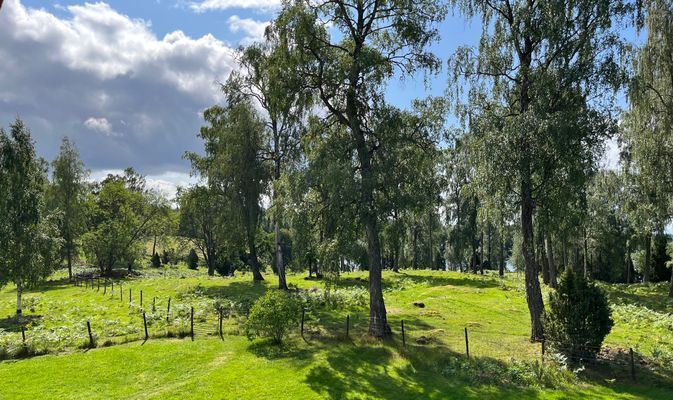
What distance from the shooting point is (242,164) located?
39.5 m

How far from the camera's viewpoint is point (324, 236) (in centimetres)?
2239

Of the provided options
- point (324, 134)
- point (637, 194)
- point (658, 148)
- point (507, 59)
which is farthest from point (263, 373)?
point (637, 194)

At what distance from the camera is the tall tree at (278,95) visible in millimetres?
22672

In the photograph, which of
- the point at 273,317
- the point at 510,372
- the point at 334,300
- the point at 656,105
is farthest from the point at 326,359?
the point at 656,105

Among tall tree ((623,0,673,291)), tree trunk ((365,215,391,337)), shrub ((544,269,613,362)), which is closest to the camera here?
shrub ((544,269,613,362))

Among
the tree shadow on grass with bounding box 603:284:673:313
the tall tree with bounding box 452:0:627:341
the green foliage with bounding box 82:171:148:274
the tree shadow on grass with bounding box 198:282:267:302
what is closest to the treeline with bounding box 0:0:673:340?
the tall tree with bounding box 452:0:627:341

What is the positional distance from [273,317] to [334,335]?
11.4 ft

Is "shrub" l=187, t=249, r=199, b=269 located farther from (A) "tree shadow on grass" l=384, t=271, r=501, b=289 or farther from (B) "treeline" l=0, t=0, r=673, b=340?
(B) "treeline" l=0, t=0, r=673, b=340

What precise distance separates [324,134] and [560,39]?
12.1m

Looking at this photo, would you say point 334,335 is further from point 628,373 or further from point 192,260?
point 192,260

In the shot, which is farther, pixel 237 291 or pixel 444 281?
pixel 444 281

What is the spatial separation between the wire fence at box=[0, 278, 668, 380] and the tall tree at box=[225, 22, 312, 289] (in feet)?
21.1

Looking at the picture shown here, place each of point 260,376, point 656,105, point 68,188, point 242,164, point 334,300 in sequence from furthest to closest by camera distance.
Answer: point 68,188
point 242,164
point 334,300
point 656,105
point 260,376

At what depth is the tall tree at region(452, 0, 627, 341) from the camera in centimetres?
1794
